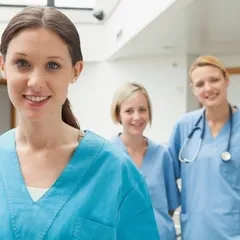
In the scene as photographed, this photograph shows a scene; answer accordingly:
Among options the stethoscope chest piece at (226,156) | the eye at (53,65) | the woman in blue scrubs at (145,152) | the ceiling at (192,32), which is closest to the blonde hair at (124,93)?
the woman in blue scrubs at (145,152)

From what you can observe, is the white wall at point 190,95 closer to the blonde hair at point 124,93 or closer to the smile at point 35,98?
the blonde hair at point 124,93

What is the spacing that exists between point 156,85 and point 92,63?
2.87 feet

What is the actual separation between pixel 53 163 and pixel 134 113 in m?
0.90

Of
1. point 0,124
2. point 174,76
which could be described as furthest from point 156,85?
point 0,124

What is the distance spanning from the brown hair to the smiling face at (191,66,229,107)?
0.84 m

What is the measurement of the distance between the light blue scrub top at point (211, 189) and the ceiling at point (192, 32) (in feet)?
3.23

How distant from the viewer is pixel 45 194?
93 centimetres

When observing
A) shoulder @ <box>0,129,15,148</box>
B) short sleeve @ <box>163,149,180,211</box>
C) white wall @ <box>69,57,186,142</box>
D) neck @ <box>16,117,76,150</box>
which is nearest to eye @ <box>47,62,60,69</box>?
neck @ <box>16,117,76,150</box>

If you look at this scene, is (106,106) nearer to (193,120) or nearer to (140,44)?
(140,44)

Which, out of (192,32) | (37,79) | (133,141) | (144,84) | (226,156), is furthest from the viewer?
(144,84)

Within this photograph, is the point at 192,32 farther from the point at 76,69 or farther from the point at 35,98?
the point at 35,98

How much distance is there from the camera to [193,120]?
5.99 feet

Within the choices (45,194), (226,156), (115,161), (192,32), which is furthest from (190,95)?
(45,194)

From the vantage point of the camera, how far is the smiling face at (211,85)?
1681mm
